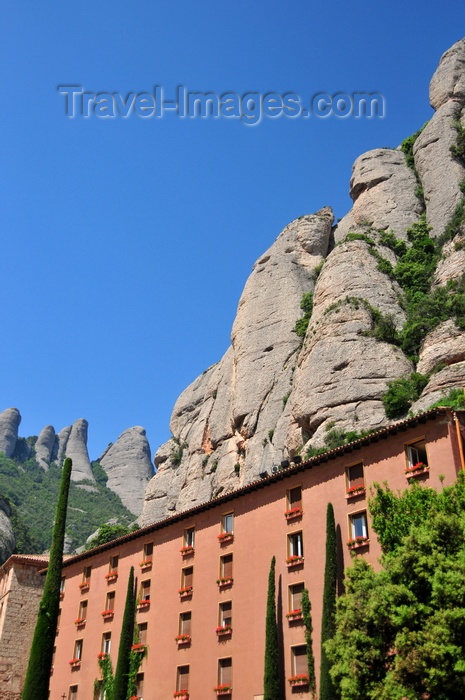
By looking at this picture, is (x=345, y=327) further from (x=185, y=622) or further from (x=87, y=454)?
(x=87, y=454)

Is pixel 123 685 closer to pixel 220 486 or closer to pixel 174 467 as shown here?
pixel 220 486

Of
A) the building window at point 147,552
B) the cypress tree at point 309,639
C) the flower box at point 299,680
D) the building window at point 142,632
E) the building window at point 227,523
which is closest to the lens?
the cypress tree at point 309,639

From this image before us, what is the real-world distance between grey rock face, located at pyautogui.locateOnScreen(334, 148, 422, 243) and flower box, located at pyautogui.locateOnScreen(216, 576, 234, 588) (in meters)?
46.1

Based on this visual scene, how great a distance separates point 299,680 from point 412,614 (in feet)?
34.0

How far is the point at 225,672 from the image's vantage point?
35438mm

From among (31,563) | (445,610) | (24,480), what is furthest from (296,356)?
(24,480)

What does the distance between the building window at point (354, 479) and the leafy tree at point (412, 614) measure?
5515 mm

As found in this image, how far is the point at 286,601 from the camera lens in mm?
33906

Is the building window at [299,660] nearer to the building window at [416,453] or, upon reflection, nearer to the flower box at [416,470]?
the flower box at [416,470]

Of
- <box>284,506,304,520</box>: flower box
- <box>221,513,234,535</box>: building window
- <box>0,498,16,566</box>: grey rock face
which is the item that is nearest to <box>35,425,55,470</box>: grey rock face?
<box>0,498,16,566</box>: grey rock face

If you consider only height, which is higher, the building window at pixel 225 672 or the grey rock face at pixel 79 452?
the grey rock face at pixel 79 452

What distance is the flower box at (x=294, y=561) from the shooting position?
34219mm

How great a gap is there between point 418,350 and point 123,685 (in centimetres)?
3294

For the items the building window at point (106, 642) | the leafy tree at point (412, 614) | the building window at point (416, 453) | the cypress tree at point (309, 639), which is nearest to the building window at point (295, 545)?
the cypress tree at point (309, 639)
